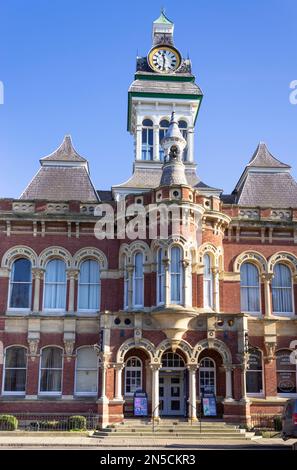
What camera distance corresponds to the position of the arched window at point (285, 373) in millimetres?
30109

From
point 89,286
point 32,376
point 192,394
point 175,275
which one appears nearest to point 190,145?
point 175,275

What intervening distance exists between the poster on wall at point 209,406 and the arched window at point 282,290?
628 centimetres

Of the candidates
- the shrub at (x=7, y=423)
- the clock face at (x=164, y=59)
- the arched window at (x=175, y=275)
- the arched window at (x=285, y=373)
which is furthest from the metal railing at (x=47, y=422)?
the clock face at (x=164, y=59)

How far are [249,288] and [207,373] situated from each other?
16.9ft

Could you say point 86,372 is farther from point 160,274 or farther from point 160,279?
point 160,274

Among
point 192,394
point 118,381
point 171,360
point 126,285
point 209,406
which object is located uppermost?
point 126,285

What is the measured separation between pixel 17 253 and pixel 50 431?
947 centimetres

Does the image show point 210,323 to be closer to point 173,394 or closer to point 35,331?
point 173,394

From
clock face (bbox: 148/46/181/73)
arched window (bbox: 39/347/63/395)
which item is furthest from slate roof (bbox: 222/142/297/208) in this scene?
arched window (bbox: 39/347/63/395)

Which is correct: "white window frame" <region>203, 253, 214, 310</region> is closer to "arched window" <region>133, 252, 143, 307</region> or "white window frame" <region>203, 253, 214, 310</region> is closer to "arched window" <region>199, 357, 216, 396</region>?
"arched window" <region>199, 357, 216, 396</region>

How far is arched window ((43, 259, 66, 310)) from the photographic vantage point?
30.7m

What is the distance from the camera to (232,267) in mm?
31328

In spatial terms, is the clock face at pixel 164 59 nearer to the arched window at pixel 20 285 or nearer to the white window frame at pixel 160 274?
the white window frame at pixel 160 274

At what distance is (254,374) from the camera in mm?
30094
